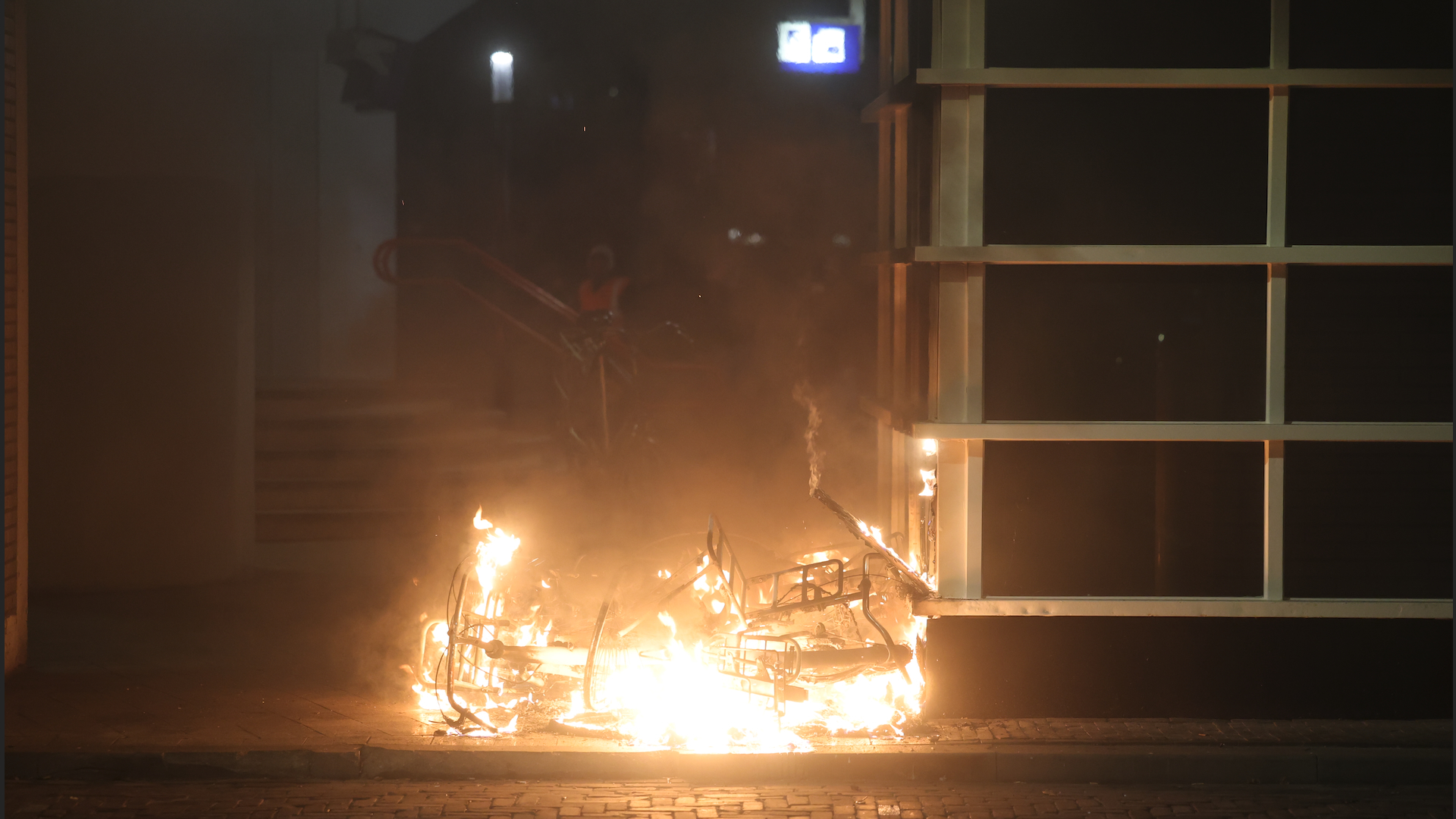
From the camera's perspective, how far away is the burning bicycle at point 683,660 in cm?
629

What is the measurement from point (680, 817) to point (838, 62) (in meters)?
13.6

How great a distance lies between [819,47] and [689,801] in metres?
13.3

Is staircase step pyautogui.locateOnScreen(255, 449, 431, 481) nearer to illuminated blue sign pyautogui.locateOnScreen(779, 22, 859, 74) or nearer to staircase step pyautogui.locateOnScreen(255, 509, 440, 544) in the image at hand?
staircase step pyautogui.locateOnScreen(255, 509, 440, 544)

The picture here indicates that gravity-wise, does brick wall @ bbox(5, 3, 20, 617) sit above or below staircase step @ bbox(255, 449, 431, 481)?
above

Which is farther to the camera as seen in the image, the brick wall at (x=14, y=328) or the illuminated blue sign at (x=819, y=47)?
the illuminated blue sign at (x=819, y=47)

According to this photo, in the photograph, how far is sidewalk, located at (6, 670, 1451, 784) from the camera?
5926 mm

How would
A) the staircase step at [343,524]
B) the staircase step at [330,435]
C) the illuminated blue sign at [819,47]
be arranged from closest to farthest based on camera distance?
the staircase step at [343,524], the staircase step at [330,435], the illuminated blue sign at [819,47]

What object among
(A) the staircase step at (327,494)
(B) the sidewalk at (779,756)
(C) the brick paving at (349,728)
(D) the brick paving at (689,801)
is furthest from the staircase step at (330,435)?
(D) the brick paving at (689,801)

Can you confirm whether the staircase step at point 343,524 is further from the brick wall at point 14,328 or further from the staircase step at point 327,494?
the brick wall at point 14,328

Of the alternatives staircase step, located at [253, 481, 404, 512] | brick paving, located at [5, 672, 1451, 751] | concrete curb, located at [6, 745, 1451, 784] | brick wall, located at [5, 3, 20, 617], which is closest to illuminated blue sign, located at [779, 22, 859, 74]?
staircase step, located at [253, 481, 404, 512]

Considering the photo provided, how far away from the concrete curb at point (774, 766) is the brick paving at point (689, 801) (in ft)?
0.24

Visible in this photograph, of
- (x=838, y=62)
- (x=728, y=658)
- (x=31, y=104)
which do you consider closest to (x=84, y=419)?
(x=31, y=104)

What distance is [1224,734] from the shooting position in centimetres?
626

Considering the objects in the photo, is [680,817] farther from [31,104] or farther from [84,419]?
[31,104]
